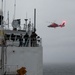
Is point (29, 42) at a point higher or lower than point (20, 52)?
higher

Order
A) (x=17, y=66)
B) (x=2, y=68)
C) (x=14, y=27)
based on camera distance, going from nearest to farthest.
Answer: (x=2, y=68)
(x=17, y=66)
(x=14, y=27)

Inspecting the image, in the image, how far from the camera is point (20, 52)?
61.7ft

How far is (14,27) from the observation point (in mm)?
22750

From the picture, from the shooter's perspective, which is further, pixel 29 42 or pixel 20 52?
pixel 29 42

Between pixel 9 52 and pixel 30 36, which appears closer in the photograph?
pixel 9 52

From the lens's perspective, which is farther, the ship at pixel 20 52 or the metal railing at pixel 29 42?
the metal railing at pixel 29 42

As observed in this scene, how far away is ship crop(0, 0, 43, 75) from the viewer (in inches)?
709

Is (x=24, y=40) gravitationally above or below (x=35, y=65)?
above

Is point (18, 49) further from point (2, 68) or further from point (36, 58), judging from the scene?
point (2, 68)

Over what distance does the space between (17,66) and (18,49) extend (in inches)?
44.7

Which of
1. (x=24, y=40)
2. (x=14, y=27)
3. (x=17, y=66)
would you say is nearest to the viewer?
(x=17, y=66)

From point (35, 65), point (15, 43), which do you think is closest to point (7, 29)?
point (15, 43)

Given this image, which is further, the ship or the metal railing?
the metal railing

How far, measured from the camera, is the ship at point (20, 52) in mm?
18000
